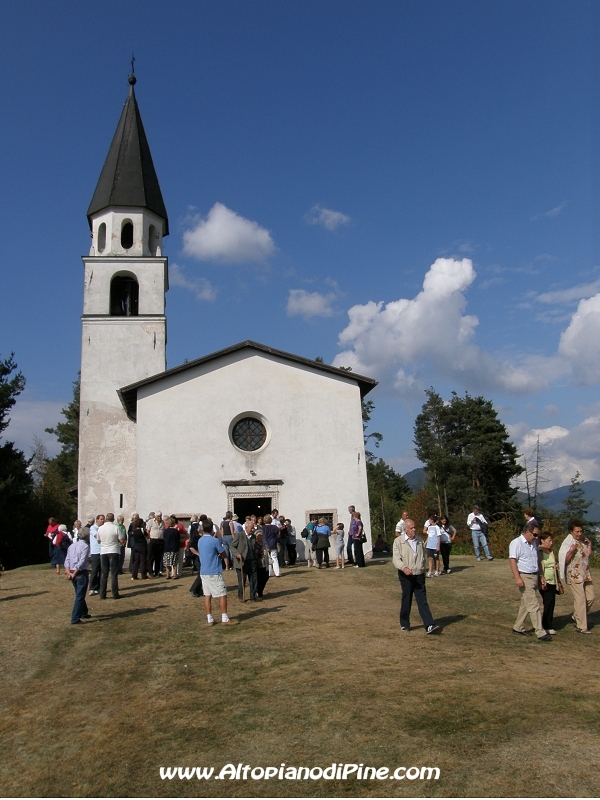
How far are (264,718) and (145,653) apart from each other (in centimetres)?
326

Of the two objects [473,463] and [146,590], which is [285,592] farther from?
[473,463]

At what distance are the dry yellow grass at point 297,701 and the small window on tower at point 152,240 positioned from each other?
67.9 feet

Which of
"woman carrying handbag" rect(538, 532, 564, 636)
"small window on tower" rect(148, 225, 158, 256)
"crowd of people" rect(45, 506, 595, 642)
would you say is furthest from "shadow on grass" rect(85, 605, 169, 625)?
"small window on tower" rect(148, 225, 158, 256)

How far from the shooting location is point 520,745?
5410 mm

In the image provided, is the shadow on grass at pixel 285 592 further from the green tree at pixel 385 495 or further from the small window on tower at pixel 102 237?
the green tree at pixel 385 495

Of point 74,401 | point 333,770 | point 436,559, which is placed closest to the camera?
point 333,770

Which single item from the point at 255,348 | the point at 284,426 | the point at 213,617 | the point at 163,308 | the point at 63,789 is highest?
the point at 163,308

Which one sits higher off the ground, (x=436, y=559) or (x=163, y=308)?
(x=163, y=308)

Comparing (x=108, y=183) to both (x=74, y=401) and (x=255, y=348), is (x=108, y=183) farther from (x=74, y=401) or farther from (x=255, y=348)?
(x=74, y=401)

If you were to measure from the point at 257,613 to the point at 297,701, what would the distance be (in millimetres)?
4727

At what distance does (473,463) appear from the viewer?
154 ft

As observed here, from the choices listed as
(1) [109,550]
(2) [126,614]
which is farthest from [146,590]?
(2) [126,614]

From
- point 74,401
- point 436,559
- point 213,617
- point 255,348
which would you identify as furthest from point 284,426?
point 74,401

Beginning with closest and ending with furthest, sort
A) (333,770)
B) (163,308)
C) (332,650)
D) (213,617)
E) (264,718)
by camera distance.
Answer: (333,770)
(264,718)
(332,650)
(213,617)
(163,308)
